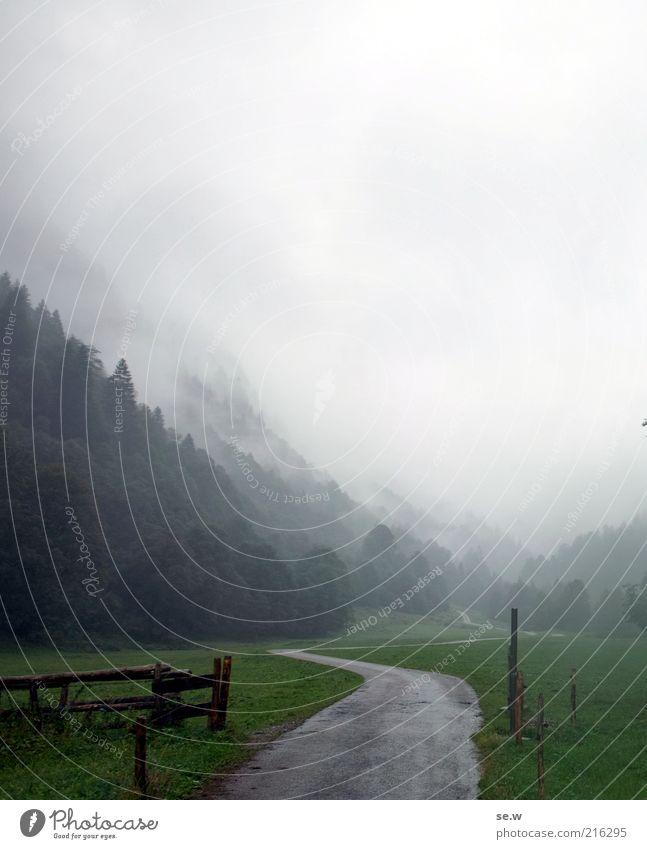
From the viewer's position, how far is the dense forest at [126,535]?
199ft

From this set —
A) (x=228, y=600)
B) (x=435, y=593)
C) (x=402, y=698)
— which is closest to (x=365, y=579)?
(x=435, y=593)

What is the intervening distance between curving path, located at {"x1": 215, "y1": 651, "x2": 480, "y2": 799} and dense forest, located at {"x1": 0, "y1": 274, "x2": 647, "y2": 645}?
25.4 m

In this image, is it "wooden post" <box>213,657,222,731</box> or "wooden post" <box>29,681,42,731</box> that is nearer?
"wooden post" <box>29,681,42,731</box>

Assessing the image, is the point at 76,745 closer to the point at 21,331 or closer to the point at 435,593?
the point at 21,331

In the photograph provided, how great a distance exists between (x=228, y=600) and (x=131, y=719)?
66.0 meters

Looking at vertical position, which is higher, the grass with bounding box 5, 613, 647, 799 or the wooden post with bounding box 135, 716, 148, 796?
the wooden post with bounding box 135, 716, 148, 796
